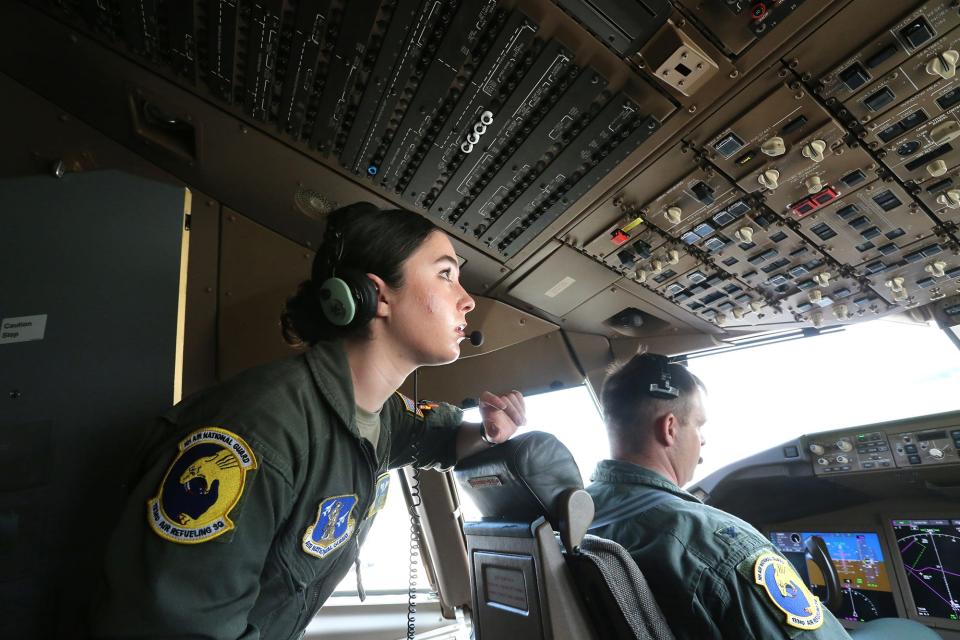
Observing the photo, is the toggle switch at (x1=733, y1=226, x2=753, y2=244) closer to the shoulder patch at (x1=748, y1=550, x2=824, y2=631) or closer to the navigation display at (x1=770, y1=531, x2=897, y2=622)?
the shoulder patch at (x1=748, y1=550, x2=824, y2=631)

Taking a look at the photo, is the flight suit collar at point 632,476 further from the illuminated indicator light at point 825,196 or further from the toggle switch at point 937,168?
the toggle switch at point 937,168

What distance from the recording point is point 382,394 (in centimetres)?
122

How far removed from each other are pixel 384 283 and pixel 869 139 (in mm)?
1339

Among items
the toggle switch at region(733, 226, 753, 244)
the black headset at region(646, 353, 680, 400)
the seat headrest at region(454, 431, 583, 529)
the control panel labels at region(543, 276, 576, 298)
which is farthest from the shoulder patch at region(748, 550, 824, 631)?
the control panel labels at region(543, 276, 576, 298)

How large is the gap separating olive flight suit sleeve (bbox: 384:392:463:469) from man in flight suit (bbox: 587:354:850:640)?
445mm

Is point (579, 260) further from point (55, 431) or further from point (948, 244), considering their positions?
point (55, 431)

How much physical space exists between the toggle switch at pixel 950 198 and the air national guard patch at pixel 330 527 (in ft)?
5.86

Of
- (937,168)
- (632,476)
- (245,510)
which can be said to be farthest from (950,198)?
(245,510)

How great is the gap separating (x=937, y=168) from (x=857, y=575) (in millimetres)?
2079

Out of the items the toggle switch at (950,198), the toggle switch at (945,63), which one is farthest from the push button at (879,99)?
the toggle switch at (950,198)

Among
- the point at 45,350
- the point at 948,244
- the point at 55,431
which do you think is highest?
the point at 948,244

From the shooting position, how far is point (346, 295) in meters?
1.09

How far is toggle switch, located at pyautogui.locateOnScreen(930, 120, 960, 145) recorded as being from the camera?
1.28m

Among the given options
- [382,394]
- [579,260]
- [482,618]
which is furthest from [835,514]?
[382,394]
